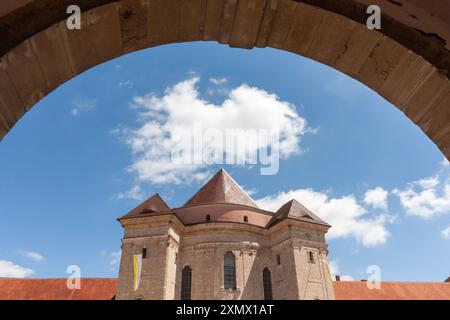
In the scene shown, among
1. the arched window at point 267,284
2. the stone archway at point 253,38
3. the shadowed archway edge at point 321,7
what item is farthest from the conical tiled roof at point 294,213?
the shadowed archway edge at point 321,7

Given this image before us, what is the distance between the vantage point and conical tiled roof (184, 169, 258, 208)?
3048 cm

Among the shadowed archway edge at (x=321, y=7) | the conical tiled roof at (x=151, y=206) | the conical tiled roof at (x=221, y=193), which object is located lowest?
the shadowed archway edge at (x=321, y=7)

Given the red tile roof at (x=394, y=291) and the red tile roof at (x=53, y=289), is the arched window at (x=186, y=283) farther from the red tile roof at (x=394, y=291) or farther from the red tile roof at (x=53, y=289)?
the red tile roof at (x=394, y=291)

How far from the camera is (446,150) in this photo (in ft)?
9.02

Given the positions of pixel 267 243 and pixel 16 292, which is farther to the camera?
pixel 16 292

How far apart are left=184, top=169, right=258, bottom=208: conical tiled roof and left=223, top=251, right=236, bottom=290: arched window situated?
5737 mm

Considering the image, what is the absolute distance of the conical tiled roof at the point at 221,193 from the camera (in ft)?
100

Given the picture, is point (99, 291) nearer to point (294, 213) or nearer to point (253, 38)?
point (294, 213)

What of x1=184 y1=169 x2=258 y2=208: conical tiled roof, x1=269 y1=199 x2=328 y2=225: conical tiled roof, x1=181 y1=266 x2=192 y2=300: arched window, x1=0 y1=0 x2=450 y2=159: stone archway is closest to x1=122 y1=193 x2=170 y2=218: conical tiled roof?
x1=184 y1=169 x2=258 y2=208: conical tiled roof

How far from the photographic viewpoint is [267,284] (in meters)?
26.0

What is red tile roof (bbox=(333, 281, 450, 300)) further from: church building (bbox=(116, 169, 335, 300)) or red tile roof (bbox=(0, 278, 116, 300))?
red tile roof (bbox=(0, 278, 116, 300))
